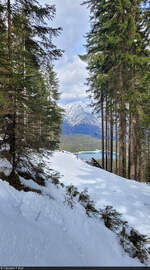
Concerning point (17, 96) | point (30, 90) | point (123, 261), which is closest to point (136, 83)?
point (30, 90)

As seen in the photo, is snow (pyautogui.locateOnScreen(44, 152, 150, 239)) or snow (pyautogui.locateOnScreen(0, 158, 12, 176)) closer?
snow (pyautogui.locateOnScreen(0, 158, 12, 176))

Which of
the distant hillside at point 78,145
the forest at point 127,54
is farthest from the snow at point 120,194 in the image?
the distant hillside at point 78,145

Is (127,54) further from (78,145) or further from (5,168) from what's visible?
(78,145)

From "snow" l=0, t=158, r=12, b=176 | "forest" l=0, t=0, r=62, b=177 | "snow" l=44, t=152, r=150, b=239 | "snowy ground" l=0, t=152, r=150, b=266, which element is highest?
"forest" l=0, t=0, r=62, b=177

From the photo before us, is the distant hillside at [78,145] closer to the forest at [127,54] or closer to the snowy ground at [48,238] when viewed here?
the forest at [127,54]

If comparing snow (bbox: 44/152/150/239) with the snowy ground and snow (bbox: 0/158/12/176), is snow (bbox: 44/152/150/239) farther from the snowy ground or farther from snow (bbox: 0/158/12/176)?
the snowy ground

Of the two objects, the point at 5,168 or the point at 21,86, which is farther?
the point at 5,168

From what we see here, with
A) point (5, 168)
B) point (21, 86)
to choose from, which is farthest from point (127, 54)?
point (5, 168)

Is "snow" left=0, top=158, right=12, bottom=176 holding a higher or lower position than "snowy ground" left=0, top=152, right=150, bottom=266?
higher

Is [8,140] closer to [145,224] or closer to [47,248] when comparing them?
[47,248]

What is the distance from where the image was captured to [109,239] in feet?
7.72

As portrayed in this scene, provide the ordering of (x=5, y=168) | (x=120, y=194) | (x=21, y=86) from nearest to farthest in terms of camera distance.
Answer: (x=21, y=86) < (x=5, y=168) < (x=120, y=194)

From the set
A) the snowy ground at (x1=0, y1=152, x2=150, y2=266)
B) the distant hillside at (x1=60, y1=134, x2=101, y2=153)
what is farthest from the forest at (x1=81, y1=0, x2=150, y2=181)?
the distant hillside at (x1=60, y1=134, x2=101, y2=153)

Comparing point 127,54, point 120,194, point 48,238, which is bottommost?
point 120,194
